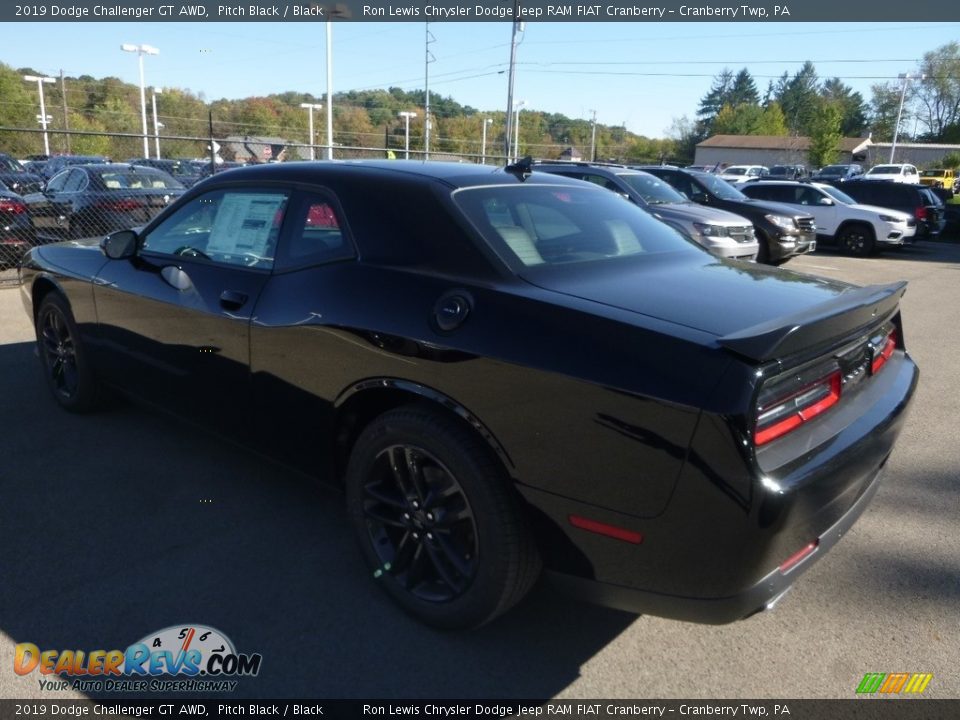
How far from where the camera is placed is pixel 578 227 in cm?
320

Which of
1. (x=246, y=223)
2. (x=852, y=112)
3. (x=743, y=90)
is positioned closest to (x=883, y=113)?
(x=852, y=112)

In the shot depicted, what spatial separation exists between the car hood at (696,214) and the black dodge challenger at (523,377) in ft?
24.0

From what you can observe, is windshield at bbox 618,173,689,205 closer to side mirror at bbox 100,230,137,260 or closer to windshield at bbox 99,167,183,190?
windshield at bbox 99,167,183,190

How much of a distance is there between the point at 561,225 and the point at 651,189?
8.87 m

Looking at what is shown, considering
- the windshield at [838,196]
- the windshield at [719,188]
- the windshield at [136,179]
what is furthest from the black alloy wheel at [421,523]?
the windshield at [838,196]

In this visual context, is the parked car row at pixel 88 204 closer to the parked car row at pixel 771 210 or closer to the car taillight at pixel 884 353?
the parked car row at pixel 771 210

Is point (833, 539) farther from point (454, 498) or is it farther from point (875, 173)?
point (875, 173)

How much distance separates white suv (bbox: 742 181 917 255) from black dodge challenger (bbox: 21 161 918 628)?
1482cm

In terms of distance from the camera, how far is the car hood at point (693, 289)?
7.50 ft

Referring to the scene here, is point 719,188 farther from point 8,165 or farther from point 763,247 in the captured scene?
point 8,165

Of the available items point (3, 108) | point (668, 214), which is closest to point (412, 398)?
point (668, 214)

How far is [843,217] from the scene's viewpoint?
648 inches


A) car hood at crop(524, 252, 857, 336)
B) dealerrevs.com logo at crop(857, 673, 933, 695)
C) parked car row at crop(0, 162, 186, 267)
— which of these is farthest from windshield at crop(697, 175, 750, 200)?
dealerrevs.com logo at crop(857, 673, 933, 695)

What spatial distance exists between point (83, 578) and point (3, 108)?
6056 cm
